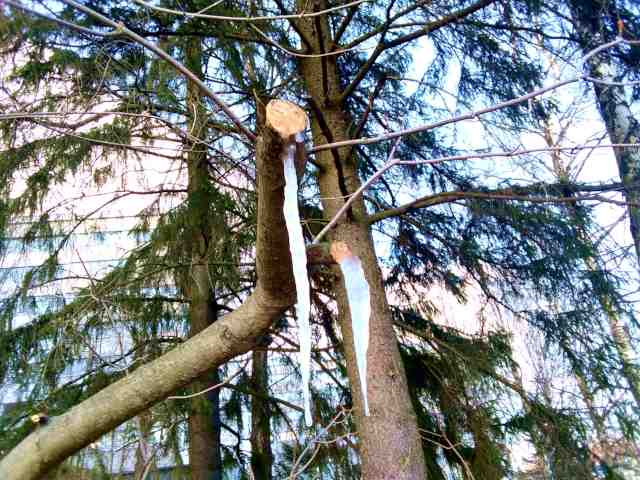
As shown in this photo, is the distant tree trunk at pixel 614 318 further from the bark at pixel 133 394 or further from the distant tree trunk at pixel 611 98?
the bark at pixel 133 394

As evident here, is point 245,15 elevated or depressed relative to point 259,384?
elevated

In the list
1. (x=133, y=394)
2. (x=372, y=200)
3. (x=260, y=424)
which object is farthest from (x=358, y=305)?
(x=260, y=424)

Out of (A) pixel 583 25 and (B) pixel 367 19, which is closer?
(A) pixel 583 25

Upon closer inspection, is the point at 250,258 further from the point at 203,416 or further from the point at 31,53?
the point at 31,53

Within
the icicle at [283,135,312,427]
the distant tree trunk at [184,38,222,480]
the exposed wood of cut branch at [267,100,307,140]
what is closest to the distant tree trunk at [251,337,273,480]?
the distant tree trunk at [184,38,222,480]

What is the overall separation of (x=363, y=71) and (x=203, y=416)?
93.1 inches

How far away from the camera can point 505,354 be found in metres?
3.92

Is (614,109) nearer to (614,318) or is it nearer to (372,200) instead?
(614,318)

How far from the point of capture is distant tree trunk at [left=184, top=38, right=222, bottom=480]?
3453 mm

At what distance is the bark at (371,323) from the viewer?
9.43 feet

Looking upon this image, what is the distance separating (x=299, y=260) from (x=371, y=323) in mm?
1641

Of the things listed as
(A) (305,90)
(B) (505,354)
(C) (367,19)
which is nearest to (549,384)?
(B) (505,354)

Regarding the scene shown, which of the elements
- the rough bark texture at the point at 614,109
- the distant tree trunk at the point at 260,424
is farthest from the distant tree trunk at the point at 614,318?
the distant tree trunk at the point at 260,424

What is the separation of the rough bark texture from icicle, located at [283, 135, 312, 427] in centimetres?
242
